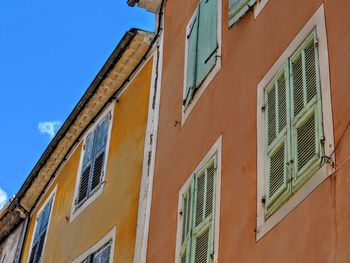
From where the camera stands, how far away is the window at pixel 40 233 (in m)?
15.4

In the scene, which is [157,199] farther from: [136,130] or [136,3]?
[136,3]

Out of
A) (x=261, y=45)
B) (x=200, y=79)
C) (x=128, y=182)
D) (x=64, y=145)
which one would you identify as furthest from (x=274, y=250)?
(x=64, y=145)

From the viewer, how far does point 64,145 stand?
50.1ft

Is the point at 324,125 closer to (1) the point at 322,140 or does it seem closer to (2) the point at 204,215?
(1) the point at 322,140

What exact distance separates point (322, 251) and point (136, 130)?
263 inches

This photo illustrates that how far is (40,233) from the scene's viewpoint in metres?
15.8

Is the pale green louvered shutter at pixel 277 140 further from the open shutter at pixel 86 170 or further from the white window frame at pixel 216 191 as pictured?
the open shutter at pixel 86 170

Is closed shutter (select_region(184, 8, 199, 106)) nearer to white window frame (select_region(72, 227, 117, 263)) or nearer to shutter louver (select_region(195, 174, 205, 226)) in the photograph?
shutter louver (select_region(195, 174, 205, 226))

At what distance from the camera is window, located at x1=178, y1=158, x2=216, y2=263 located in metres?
7.37

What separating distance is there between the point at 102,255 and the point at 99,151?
2.52 m

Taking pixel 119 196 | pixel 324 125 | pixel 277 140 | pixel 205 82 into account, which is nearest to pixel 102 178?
pixel 119 196

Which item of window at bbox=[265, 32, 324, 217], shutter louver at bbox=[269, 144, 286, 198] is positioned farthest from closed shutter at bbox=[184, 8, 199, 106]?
shutter louver at bbox=[269, 144, 286, 198]

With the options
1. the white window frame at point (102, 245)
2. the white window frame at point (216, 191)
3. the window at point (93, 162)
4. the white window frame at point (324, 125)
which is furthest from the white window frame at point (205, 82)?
the window at point (93, 162)

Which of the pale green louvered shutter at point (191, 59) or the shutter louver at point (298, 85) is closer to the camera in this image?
the shutter louver at point (298, 85)
